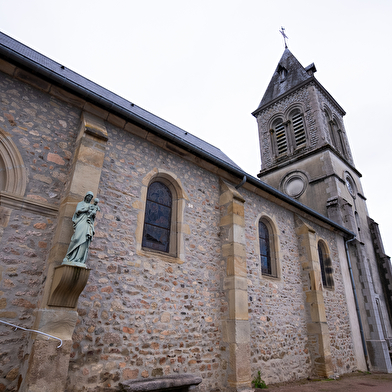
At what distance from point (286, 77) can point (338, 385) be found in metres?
17.3

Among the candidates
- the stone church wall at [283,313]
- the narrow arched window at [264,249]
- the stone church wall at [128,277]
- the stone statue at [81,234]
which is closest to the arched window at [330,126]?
the stone church wall at [283,313]

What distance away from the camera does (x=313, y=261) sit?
9.06m

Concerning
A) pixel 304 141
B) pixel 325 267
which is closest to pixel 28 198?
pixel 325 267

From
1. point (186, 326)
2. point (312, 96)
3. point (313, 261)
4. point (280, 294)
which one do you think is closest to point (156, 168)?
point (186, 326)

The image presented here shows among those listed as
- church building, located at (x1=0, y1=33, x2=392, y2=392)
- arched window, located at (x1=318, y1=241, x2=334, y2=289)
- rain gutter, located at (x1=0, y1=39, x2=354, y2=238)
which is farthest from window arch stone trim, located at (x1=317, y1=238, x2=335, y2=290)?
rain gutter, located at (x1=0, y1=39, x2=354, y2=238)

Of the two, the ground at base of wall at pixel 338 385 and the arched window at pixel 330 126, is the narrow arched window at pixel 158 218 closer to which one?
the ground at base of wall at pixel 338 385

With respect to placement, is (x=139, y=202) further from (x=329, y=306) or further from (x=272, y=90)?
(x=272, y=90)

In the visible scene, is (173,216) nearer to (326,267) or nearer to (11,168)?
(11,168)

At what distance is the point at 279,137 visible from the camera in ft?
57.3

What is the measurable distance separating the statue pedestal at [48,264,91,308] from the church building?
0.05 ft

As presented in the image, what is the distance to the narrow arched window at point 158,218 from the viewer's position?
5887 mm

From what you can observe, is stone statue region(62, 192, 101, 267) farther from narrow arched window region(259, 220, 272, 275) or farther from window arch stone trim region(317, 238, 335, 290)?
window arch stone trim region(317, 238, 335, 290)

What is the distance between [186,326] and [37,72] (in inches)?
203

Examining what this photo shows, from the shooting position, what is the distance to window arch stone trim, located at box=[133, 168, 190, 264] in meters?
5.60
